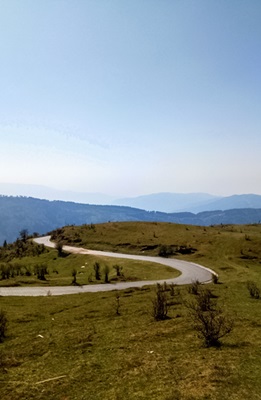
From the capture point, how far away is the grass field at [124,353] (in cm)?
1449

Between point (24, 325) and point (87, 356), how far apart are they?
1198 cm

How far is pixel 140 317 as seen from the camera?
94.5ft

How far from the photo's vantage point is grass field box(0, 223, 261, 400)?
14.5 metres

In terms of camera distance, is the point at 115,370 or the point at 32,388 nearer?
the point at 32,388

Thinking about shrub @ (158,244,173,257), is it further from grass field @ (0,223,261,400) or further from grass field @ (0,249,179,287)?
grass field @ (0,223,261,400)

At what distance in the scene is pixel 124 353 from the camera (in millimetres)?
19281

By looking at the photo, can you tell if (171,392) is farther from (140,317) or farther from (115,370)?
(140,317)

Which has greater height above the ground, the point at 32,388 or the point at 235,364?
the point at 235,364

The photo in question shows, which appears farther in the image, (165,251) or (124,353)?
(165,251)

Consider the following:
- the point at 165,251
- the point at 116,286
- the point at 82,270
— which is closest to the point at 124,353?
the point at 116,286

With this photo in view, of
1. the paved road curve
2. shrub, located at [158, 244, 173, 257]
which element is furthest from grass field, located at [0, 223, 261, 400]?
shrub, located at [158, 244, 173, 257]

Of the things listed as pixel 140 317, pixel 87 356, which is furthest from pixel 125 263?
pixel 87 356

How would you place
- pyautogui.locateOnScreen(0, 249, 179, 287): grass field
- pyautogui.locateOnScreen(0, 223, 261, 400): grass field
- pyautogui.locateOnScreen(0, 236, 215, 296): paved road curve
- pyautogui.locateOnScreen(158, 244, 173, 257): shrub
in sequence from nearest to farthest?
pyautogui.locateOnScreen(0, 223, 261, 400): grass field < pyautogui.locateOnScreen(0, 236, 215, 296): paved road curve < pyautogui.locateOnScreen(0, 249, 179, 287): grass field < pyautogui.locateOnScreen(158, 244, 173, 257): shrub

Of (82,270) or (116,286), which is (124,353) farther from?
(82,270)
